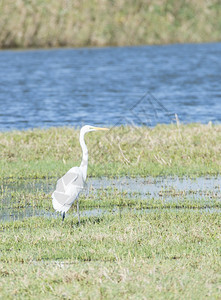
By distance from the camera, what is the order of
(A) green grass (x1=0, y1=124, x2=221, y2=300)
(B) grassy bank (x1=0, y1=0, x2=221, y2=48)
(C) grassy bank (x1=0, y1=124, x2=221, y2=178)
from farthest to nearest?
1. (B) grassy bank (x1=0, y1=0, x2=221, y2=48)
2. (C) grassy bank (x1=0, y1=124, x2=221, y2=178)
3. (A) green grass (x1=0, y1=124, x2=221, y2=300)

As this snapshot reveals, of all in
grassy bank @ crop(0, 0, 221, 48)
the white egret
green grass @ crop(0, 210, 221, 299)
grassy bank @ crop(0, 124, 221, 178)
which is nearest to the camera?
green grass @ crop(0, 210, 221, 299)

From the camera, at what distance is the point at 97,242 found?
9844 mm

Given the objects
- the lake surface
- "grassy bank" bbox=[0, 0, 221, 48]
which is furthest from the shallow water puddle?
"grassy bank" bbox=[0, 0, 221, 48]

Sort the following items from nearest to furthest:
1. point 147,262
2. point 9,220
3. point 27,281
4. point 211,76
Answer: point 27,281 → point 147,262 → point 9,220 → point 211,76

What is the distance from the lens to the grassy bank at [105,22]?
83.1 m

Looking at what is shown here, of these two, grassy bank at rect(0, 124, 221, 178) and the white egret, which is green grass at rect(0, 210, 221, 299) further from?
grassy bank at rect(0, 124, 221, 178)

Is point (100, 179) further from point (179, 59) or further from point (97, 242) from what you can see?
point (179, 59)

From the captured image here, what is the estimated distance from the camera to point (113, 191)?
13703 millimetres

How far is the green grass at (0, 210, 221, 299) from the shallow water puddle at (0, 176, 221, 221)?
83 centimetres

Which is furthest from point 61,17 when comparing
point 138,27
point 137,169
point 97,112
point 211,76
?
point 137,169

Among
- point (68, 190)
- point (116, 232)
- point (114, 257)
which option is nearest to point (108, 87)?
point (68, 190)

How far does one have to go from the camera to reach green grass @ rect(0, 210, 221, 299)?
7922 millimetres

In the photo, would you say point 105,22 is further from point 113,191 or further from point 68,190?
point 68,190

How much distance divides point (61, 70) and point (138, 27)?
107ft
